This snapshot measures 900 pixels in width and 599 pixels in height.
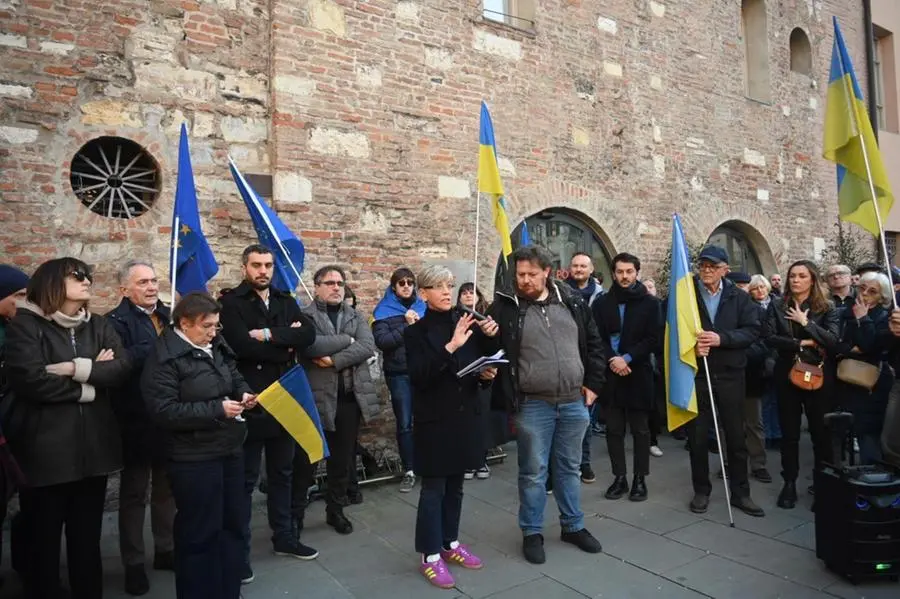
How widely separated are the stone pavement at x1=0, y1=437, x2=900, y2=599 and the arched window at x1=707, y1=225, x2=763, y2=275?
5.94m

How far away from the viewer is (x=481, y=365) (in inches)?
146

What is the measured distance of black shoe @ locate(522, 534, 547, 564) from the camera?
13.1 ft

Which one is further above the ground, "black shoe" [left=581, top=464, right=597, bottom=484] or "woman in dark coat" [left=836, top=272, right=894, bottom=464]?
"woman in dark coat" [left=836, top=272, right=894, bottom=464]

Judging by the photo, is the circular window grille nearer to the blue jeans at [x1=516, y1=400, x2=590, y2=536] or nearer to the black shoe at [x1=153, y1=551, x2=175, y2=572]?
the black shoe at [x1=153, y1=551, x2=175, y2=572]

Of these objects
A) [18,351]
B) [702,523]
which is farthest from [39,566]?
[702,523]

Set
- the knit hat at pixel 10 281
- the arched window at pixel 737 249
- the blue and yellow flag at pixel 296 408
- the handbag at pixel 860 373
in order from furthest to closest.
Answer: the arched window at pixel 737 249 < the handbag at pixel 860 373 < the knit hat at pixel 10 281 < the blue and yellow flag at pixel 296 408

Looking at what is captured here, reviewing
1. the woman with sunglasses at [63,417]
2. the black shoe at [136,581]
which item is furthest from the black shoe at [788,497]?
the woman with sunglasses at [63,417]

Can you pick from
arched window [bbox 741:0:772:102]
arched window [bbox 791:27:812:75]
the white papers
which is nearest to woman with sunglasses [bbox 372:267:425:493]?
the white papers

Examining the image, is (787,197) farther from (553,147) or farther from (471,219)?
(471,219)

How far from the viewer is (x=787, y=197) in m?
11.1

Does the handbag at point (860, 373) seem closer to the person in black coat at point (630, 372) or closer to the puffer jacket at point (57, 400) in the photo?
the person in black coat at point (630, 372)

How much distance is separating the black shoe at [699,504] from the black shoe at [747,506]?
0.22 meters

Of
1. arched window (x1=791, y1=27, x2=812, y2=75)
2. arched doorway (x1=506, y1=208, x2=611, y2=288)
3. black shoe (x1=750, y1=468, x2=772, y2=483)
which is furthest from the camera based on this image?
arched window (x1=791, y1=27, x2=812, y2=75)

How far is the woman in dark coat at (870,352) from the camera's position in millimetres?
4453
